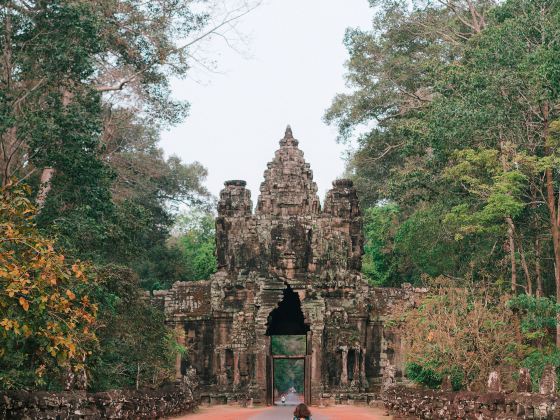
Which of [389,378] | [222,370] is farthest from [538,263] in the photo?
[222,370]

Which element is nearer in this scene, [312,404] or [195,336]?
[312,404]

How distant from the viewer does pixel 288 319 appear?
3931 cm

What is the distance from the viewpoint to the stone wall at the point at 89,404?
15.5 meters

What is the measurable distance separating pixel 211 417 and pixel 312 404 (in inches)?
264

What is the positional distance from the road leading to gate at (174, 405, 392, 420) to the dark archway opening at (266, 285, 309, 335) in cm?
638

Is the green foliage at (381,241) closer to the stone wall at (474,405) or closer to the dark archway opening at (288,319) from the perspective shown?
the dark archway opening at (288,319)

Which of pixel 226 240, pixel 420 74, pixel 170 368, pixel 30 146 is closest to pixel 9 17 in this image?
pixel 30 146

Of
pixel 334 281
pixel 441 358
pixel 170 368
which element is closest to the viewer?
pixel 441 358

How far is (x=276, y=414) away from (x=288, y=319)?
10.3m

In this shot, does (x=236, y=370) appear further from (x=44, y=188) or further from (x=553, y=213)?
(x=553, y=213)

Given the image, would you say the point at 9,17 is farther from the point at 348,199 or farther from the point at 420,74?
the point at 420,74

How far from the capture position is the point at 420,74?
4316 centimetres

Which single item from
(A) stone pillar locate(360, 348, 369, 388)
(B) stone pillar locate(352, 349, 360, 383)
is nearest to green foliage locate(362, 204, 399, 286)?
(A) stone pillar locate(360, 348, 369, 388)

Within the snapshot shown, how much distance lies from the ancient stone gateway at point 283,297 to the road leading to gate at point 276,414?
162cm
